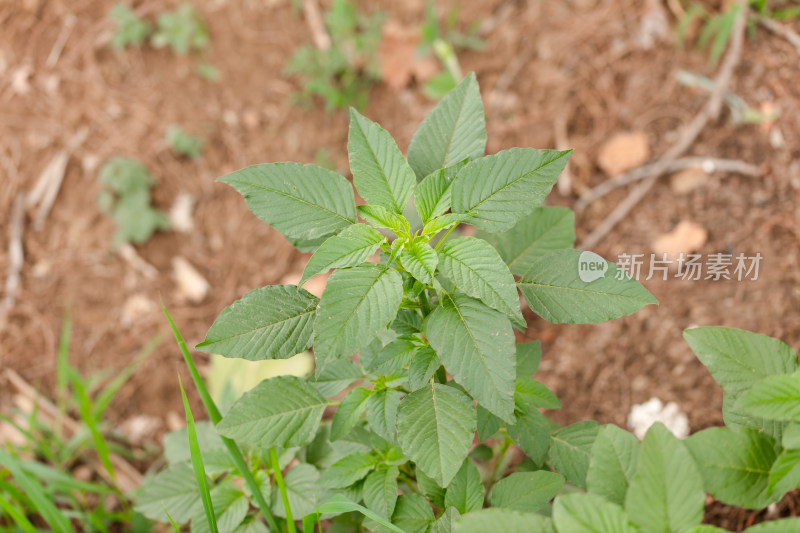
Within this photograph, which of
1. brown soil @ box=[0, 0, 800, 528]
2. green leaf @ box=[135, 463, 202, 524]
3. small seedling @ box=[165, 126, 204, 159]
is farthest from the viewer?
small seedling @ box=[165, 126, 204, 159]

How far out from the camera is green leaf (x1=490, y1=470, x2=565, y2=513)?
112cm

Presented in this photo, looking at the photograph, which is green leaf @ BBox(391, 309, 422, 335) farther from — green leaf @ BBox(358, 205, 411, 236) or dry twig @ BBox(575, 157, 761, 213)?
dry twig @ BBox(575, 157, 761, 213)

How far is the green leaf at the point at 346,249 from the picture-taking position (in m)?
1.00

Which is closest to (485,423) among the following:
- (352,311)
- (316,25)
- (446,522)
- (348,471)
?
(446,522)

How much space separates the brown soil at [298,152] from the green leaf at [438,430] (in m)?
1.10

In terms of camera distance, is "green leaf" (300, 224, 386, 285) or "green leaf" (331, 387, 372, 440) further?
"green leaf" (331, 387, 372, 440)

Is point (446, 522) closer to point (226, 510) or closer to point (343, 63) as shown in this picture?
point (226, 510)

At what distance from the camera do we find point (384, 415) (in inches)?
46.0

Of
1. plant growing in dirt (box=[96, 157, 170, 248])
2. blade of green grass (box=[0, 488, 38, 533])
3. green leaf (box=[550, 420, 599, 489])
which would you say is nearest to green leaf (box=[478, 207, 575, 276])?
green leaf (box=[550, 420, 599, 489])

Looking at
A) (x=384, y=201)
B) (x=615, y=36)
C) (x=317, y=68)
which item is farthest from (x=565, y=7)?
(x=384, y=201)

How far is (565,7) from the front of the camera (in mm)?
2797

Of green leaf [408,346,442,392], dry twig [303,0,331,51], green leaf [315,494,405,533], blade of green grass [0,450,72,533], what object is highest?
dry twig [303,0,331,51]

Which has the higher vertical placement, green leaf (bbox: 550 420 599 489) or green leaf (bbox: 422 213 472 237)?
green leaf (bbox: 422 213 472 237)

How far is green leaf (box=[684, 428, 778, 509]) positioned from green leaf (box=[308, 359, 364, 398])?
2.29ft
